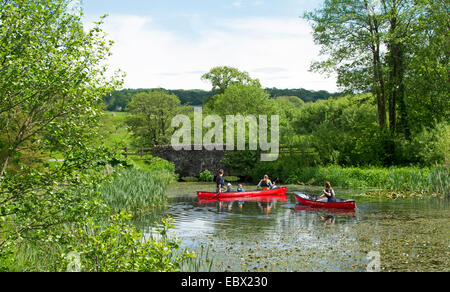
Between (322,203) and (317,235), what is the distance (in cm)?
633

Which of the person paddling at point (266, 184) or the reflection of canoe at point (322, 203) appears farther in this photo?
the person paddling at point (266, 184)

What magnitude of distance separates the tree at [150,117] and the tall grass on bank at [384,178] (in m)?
24.2

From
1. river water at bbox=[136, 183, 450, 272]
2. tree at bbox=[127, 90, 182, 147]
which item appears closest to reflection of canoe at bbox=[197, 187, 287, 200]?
river water at bbox=[136, 183, 450, 272]

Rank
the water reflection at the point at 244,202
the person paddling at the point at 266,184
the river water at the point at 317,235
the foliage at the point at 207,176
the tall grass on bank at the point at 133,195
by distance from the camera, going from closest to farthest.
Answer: the river water at the point at 317,235
the tall grass on bank at the point at 133,195
the water reflection at the point at 244,202
the person paddling at the point at 266,184
the foliage at the point at 207,176

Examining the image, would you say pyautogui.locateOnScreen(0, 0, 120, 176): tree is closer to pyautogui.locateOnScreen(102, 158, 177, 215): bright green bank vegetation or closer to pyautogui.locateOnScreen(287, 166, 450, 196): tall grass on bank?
pyautogui.locateOnScreen(102, 158, 177, 215): bright green bank vegetation

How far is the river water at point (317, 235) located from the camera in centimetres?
916

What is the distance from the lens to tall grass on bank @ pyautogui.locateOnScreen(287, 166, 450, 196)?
2214 centimetres

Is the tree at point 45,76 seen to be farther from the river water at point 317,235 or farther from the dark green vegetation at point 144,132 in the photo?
the river water at point 317,235

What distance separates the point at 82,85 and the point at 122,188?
415 inches

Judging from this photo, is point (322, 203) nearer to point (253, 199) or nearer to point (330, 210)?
point (330, 210)

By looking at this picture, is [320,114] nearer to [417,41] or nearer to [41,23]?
[417,41]

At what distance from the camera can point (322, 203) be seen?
1872 centimetres

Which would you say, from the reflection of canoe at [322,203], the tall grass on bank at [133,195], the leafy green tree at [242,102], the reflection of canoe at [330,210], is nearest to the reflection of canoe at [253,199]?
the reflection of canoe at [322,203]

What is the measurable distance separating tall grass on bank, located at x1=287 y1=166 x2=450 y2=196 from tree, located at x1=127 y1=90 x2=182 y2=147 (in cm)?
2424
